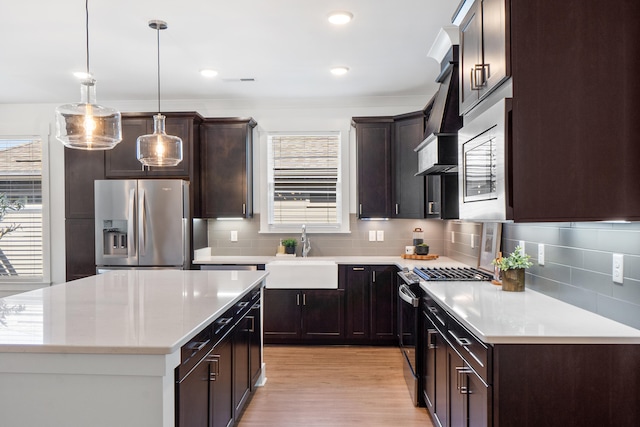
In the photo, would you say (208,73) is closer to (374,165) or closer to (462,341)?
(374,165)

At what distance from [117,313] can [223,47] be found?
2.29 meters

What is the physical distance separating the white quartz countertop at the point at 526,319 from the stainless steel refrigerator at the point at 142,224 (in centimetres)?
270

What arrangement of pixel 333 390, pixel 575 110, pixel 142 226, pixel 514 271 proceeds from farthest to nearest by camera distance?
pixel 142 226 → pixel 333 390 → pixel 514 271 → pixel 575 110

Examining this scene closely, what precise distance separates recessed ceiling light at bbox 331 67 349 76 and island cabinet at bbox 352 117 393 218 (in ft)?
2.28

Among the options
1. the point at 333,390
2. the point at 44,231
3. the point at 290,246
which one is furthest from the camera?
the point at 44,231

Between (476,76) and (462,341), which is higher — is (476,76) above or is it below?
above

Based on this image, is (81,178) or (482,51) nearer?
(482,51)

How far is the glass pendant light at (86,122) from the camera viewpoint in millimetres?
2232

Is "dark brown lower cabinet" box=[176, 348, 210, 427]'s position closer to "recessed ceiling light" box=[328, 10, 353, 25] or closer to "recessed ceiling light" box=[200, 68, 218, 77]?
"recessed ceiling light" box=[328, 10, 353, 25]

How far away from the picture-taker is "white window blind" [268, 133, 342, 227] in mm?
5031

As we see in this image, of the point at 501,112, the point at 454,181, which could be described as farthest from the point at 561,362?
the point at 454,181

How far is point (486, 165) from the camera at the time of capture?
1.92m

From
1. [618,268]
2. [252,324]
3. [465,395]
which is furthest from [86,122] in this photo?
[618,268]

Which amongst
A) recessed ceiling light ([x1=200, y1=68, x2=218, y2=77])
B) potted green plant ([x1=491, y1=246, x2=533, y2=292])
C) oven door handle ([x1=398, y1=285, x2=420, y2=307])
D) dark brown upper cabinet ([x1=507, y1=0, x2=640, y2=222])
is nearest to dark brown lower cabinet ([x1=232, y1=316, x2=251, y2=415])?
oven door handle ([x1=398, y1=285, x2=420, y2=307])
